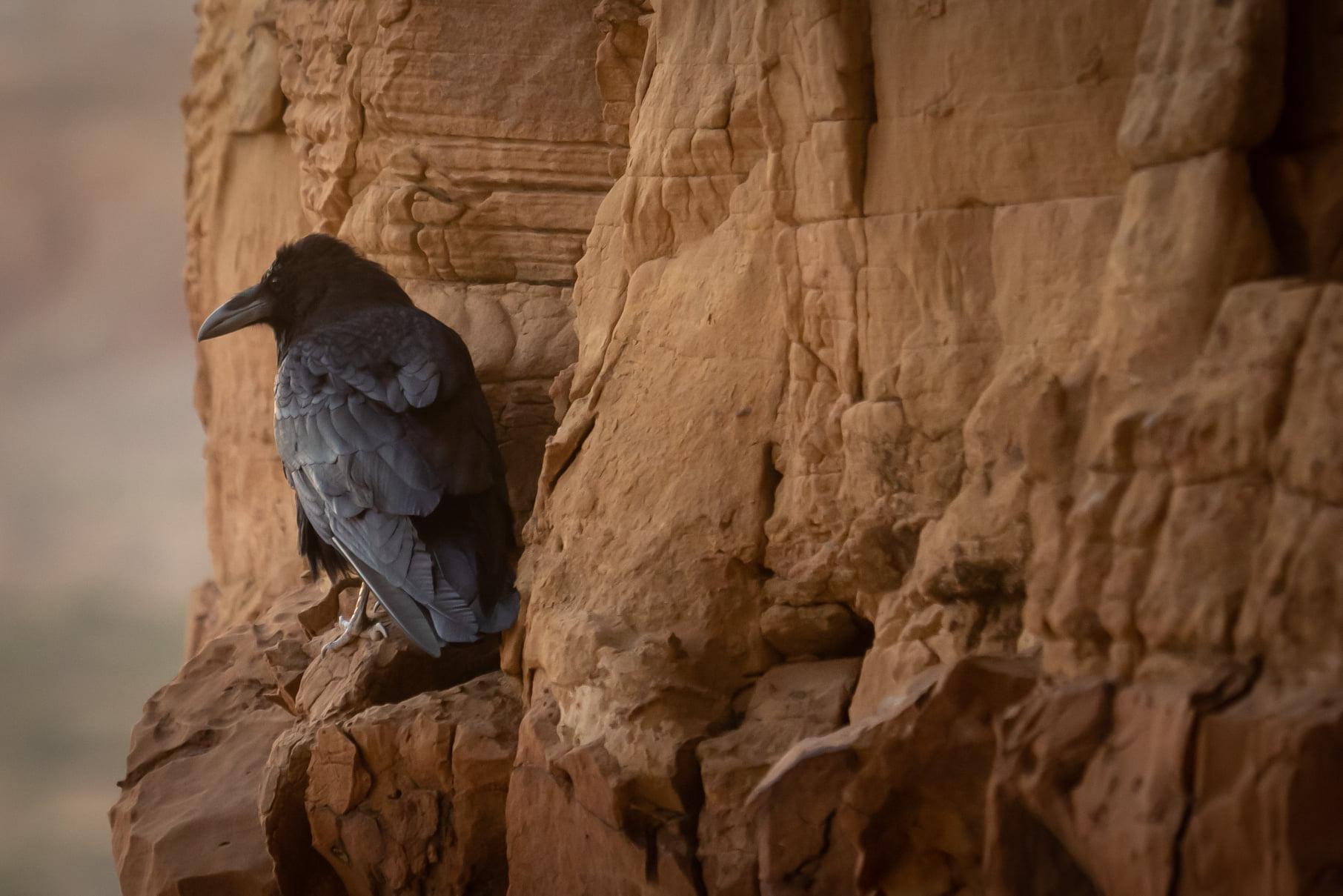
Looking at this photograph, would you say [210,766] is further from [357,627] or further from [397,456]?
[397,456]

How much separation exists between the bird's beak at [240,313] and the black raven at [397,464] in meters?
0.25

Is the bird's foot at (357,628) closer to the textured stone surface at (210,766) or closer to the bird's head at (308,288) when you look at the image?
the textured stone surface at (210,766)

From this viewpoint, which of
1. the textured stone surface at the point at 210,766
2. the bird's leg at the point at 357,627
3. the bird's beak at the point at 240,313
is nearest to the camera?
the textured stone surface at the point at 210,766

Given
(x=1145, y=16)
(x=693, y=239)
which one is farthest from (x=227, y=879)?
(x=1145, y=16)

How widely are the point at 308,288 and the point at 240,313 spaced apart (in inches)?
12.2

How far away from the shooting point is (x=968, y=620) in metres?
2.80

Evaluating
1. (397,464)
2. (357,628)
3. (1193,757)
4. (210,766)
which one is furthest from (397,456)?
(1193,757)

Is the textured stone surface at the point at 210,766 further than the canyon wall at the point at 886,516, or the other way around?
the textured stone surface at the point at 210,766

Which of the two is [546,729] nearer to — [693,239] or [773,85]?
[693,239]

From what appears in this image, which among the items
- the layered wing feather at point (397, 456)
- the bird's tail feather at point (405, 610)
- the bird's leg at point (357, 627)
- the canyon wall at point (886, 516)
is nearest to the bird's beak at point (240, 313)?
the layered wing feather at point (397, 456)

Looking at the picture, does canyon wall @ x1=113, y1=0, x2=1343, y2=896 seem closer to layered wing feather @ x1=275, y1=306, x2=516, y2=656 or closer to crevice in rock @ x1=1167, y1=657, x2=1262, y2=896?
crevice in rock @ x1=1167, y1=657, x2=1262, y2=896

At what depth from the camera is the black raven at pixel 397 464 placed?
4.29 metres

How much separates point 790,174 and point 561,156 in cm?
261

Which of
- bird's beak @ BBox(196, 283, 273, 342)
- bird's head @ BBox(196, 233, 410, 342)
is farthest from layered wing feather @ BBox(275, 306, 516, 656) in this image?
bird's beak @ BBox(196, 283, 273, 342)
